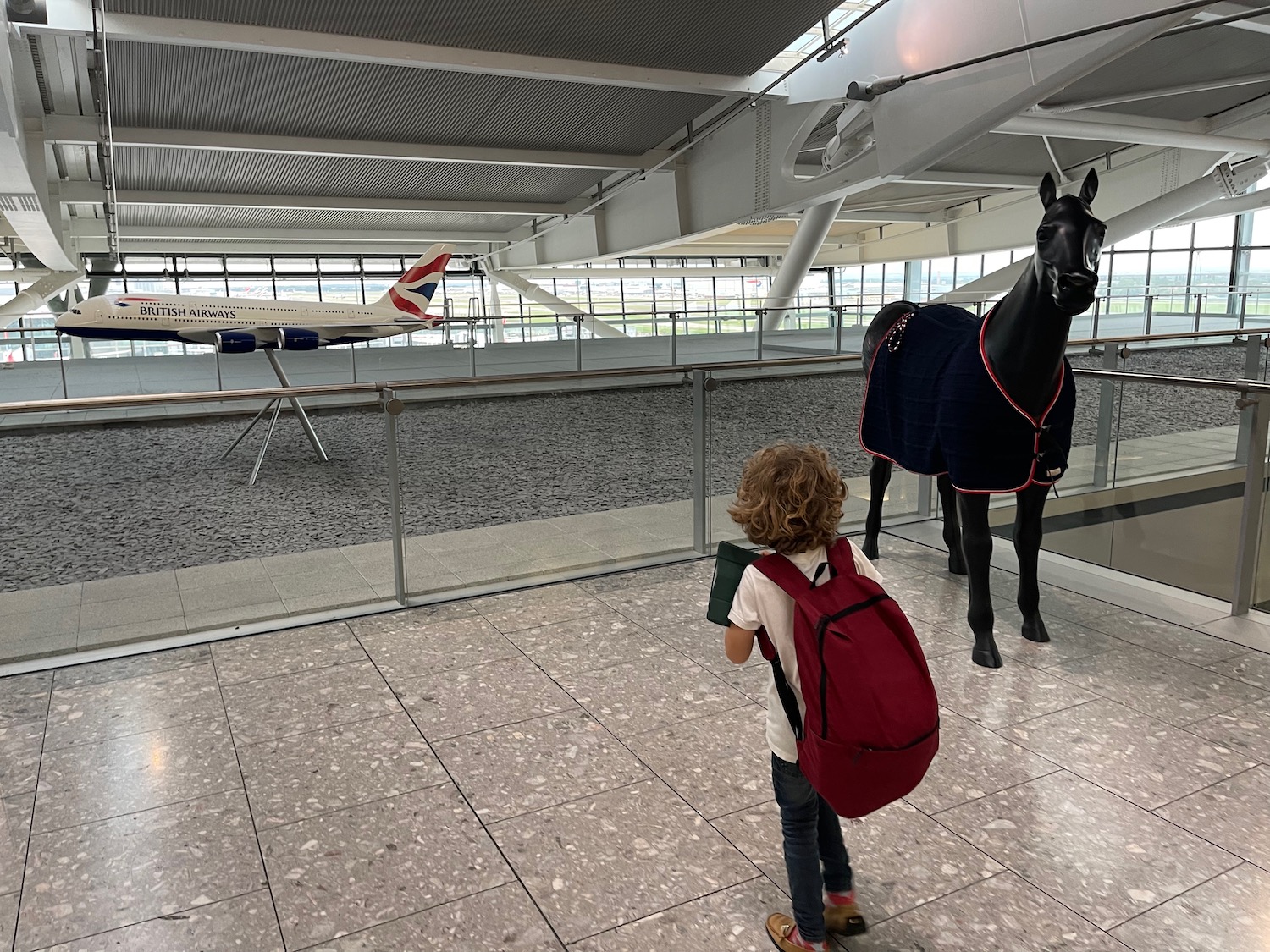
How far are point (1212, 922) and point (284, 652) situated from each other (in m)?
3.56

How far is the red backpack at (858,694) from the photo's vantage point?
70.9 inches

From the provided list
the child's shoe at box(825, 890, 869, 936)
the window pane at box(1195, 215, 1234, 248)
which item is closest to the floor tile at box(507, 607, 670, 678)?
the child's shoe at box(825, 890, 869, 936)

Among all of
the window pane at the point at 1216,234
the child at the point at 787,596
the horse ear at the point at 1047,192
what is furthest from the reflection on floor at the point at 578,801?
the window pane at the point at 1216,234

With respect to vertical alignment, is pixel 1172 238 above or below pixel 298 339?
above

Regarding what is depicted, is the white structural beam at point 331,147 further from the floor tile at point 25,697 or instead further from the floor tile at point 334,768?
the floor tile at point 334,768

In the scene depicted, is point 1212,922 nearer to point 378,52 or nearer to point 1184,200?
point 378,52

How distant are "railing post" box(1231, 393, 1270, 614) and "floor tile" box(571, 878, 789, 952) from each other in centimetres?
315

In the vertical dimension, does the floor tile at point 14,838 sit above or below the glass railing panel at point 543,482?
below

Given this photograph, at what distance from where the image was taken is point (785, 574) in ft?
6.18

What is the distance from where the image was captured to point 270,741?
319 centimetres

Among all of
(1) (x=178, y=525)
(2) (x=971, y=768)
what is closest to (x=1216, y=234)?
(2) (x=971, y=768)

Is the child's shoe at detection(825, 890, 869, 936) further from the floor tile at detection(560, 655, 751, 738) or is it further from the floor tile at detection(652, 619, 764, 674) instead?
the floor tile at detection(652, 619, 764, 674)

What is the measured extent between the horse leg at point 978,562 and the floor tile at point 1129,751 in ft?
1.71

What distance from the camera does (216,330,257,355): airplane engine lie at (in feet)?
44.8
